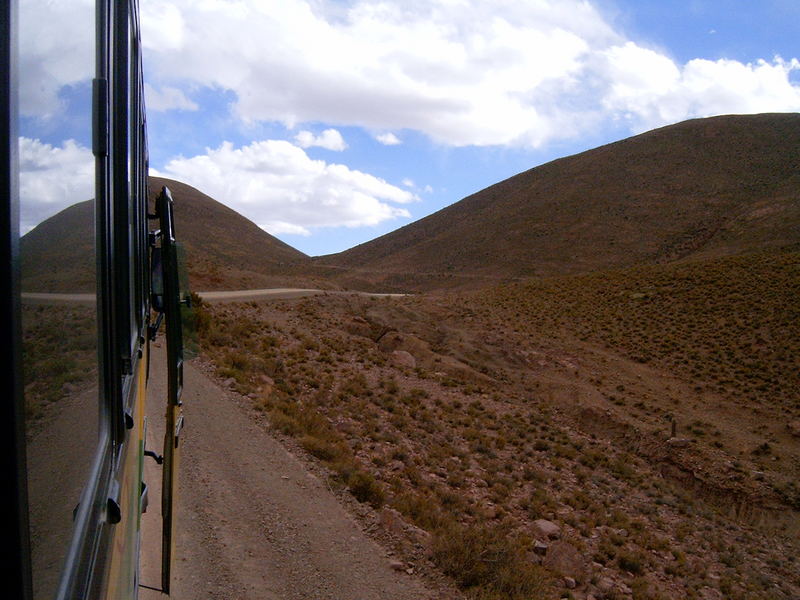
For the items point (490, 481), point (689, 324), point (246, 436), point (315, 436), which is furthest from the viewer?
point (689, 324)

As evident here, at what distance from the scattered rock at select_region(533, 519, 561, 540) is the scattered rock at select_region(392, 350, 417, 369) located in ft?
36.2

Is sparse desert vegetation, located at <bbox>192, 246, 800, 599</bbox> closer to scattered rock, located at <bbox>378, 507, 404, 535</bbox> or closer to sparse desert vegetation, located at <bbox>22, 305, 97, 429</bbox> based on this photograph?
scattered rock, located at <bbox>378, 507, 404, 535</bbox>

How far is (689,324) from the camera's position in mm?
34625

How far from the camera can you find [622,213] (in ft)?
264

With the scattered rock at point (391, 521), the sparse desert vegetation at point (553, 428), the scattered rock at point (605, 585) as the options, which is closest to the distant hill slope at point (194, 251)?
the scattered rock at point (391, 521)

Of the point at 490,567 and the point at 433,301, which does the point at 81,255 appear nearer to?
the point at 490,567

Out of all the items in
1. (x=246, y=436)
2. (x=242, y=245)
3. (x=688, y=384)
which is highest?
(x=242, y=245)

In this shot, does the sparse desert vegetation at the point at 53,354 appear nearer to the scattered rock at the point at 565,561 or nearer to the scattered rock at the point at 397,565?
the scattered rock at the point at 397,565

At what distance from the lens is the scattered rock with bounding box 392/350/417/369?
21.6 metres

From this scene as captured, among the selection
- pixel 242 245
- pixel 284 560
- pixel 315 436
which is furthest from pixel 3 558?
pixel 242 245

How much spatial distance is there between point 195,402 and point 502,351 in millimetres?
18385

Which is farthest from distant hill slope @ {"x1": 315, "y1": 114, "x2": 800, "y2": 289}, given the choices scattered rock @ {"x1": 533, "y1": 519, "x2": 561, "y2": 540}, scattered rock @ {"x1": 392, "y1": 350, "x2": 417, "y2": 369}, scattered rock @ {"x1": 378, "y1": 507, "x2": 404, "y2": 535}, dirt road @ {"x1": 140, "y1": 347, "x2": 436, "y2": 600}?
dirt road @ {"x1": 140, "y1": 347, "x2": 436, "y2": 600}

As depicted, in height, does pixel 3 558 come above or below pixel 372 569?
above

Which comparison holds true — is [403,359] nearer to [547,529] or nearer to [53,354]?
[547,529]
